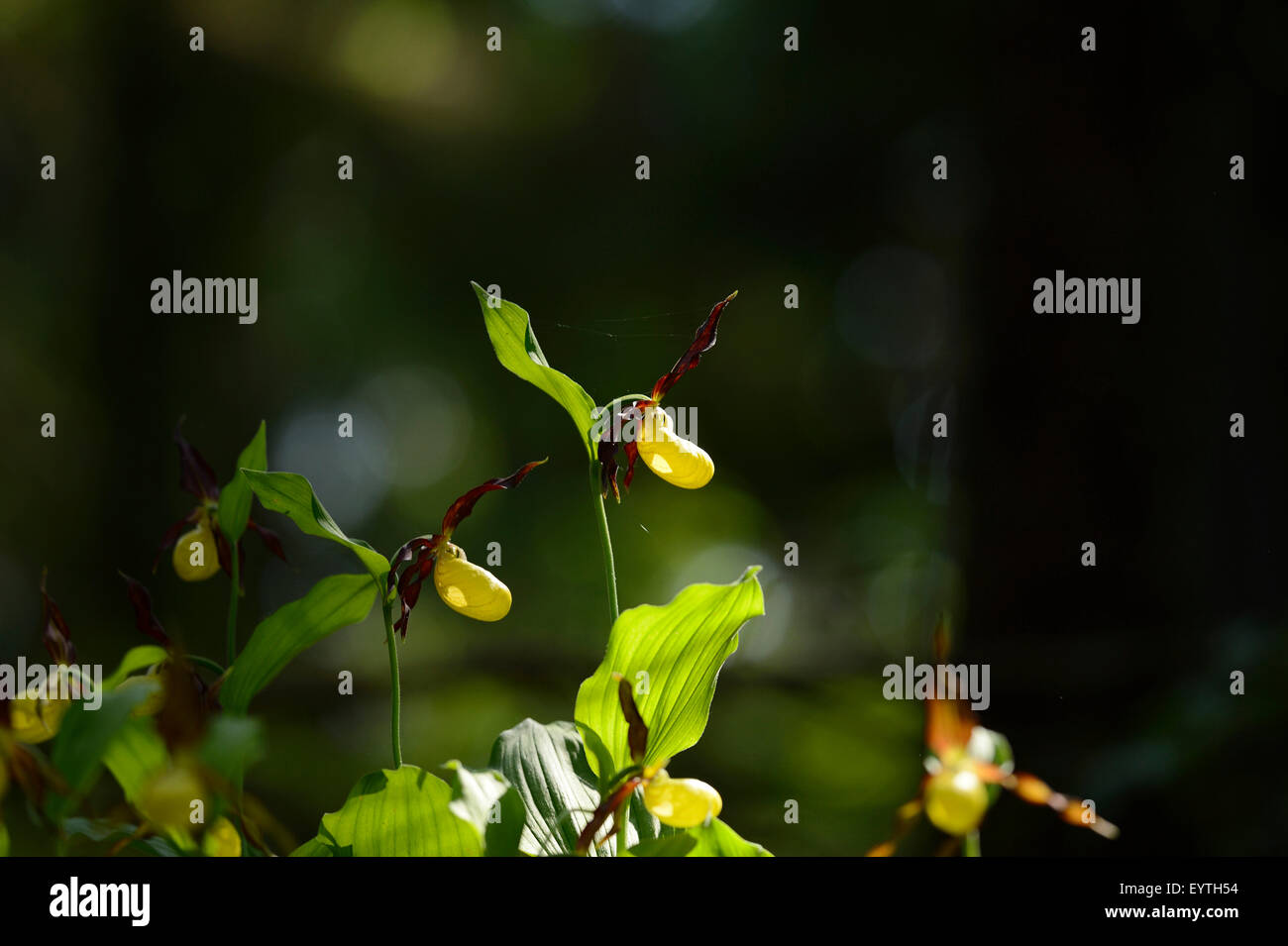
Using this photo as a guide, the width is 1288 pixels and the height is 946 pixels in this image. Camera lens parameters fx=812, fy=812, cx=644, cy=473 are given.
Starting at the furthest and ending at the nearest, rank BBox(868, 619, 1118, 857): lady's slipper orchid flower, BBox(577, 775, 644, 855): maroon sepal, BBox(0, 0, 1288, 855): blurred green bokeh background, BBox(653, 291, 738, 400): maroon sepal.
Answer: BBox(0, 0, 1288, 855): blurred green bokeh background
BBox(653, 291, 738, 400): maroon sepal
BBox(577, 775, 644, 855): maroon sepal
BBox(868, 619, 1118, 857): lady's slipper orchid flower

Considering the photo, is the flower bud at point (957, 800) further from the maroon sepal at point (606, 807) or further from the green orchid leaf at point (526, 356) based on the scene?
the green orchid leaf at point (526, 356)

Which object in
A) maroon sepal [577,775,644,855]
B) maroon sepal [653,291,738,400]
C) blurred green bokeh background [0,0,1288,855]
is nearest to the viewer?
maroon sepal [577,775,644,855]

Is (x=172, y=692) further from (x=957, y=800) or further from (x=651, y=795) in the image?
(x=957, y=800)

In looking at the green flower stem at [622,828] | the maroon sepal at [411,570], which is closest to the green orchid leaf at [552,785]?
the green flower stem at [622,828]

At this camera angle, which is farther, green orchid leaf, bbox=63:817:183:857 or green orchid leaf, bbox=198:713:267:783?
green orchid leaf, bbox=63:817:183:857

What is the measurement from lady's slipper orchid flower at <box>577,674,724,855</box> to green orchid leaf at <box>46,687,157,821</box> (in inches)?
10.8

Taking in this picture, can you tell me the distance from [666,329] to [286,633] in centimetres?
271

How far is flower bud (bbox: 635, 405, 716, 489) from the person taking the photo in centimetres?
64

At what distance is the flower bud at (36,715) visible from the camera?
0.56 metres

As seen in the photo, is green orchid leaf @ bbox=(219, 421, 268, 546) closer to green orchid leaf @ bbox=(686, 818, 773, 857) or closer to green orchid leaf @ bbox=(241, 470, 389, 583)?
green orchid leaf @ bbox=(241, 470, 389, 583)

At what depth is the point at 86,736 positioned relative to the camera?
44 centimetres

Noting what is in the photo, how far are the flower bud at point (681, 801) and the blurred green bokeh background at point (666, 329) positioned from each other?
133 centimetres

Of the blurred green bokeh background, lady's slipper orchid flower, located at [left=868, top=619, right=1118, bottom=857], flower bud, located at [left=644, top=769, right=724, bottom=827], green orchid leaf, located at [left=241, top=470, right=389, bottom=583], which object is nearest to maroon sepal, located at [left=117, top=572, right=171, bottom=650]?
green orchid leaf, located at [left=241, top=470, right=389, bottom=583]
